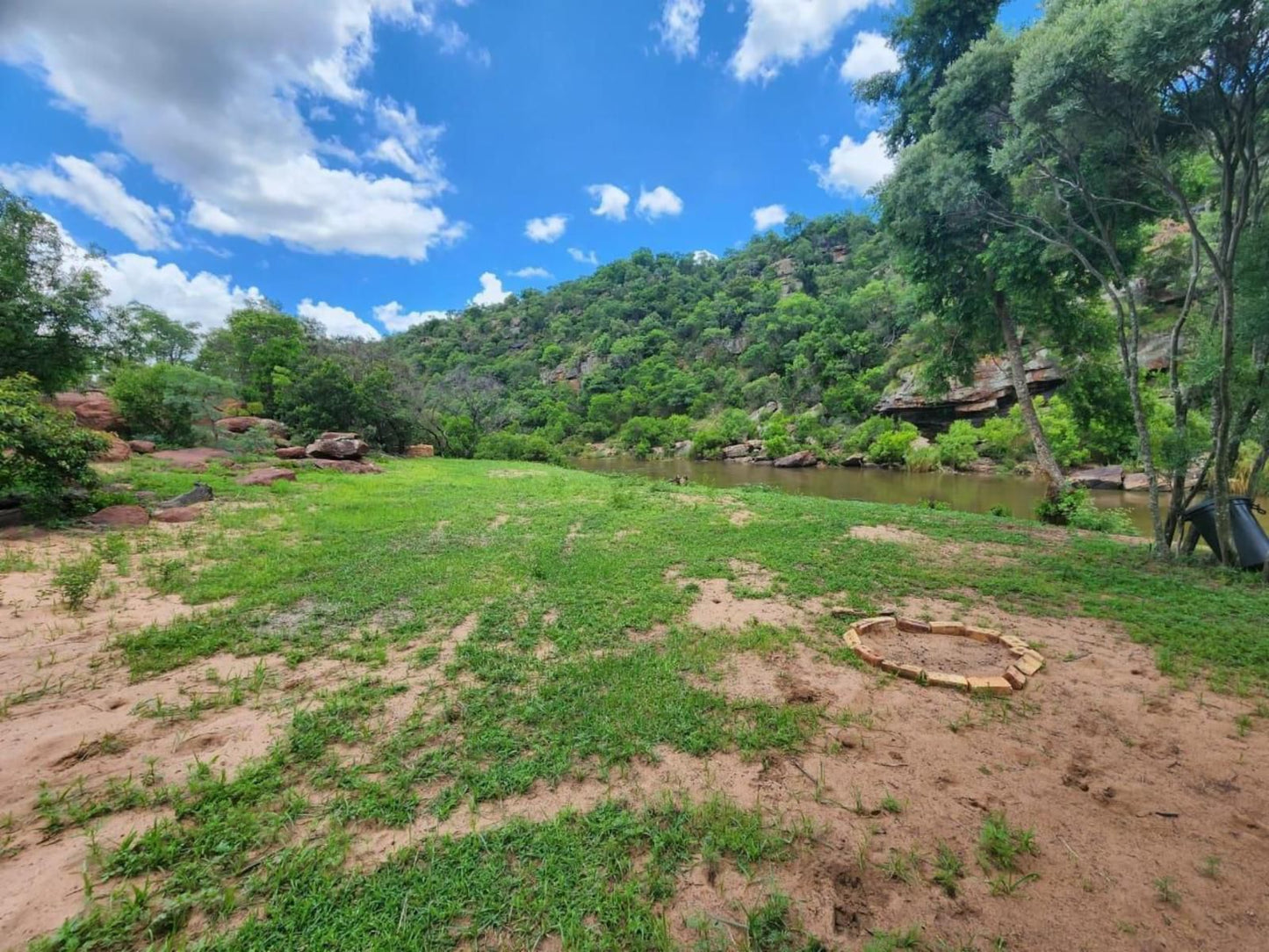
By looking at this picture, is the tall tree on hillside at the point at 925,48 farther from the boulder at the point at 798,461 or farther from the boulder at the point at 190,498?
the boulder at the point at 798,461

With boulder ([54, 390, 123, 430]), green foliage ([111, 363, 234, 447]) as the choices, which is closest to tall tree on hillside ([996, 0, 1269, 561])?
green foliage ([111, 363, 234, 447])

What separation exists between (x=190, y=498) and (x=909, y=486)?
79.0 ft

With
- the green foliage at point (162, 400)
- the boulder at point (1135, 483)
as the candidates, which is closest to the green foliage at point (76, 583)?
the green foliage at point (162, 400)

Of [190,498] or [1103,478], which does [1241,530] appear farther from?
[190,498]

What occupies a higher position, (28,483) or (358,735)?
(28,483)

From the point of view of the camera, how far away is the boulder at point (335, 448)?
1795 cm

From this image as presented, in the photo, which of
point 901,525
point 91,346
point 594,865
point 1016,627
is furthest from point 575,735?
point 91,346

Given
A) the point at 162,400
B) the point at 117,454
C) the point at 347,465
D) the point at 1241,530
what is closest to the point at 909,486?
the point at 1241,530

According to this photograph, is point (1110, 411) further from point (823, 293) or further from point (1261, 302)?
point (823, 293)

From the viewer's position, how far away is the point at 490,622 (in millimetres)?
4816

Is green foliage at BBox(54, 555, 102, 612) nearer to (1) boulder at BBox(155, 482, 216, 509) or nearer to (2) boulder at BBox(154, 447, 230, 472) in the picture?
(1) boulder at BBox(155, 482, 216, 509)

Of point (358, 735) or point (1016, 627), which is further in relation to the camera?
point (1016, 627)

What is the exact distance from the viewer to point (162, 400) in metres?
16.2

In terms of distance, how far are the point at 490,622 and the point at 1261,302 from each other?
9480 millimetres
